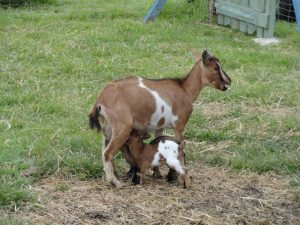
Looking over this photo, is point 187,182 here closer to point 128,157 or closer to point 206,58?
point 128,157

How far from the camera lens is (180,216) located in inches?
188

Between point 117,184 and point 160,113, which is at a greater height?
point 160,113

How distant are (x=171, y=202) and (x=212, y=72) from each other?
4.77 ft

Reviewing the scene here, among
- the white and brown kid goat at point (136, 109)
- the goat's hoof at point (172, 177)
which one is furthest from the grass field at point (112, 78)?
the goat's hoof at point (172, 177)

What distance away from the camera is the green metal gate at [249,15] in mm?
10688

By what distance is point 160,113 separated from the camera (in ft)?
17.8

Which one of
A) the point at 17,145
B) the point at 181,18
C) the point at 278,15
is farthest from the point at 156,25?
the point at 17,145

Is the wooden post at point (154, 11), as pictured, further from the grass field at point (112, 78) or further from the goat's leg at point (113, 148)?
the goat's leg at point (113, 148)

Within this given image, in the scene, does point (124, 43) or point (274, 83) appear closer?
point (274, 83)

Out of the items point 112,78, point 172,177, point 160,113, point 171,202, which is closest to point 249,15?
point 112,78

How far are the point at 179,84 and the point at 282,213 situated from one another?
58.3 inches

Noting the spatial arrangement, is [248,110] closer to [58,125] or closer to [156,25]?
[58,125]

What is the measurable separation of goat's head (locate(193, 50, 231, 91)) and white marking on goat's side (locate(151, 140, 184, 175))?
1.01 meters

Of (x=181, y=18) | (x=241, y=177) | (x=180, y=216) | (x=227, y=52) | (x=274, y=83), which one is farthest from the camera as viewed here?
(x=181, y=18)
